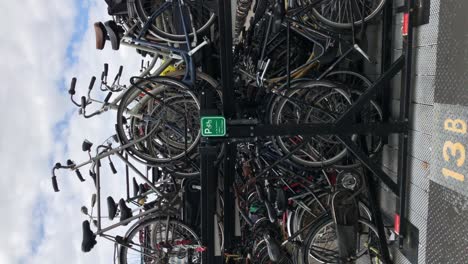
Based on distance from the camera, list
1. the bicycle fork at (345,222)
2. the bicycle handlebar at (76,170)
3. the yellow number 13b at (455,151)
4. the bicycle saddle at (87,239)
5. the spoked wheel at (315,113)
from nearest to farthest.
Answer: the yellow number 13b at (455,151) → the bicycle fork at (345,222) → the spoked wheel at (315,113) → the bicycle saddle at (87,239) → the bicycle handlebar at (76,170)

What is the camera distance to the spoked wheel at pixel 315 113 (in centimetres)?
423

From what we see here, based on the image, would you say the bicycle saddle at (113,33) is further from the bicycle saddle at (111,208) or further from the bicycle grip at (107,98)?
the bicycle saddle at (111,208)

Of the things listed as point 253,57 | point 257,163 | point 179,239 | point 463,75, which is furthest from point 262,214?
point 463,75

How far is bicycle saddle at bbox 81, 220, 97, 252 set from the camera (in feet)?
15.2

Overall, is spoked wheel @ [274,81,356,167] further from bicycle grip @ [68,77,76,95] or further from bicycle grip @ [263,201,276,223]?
bicycle grip @ [68,77,76,95]

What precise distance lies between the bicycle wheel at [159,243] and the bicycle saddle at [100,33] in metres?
2.09

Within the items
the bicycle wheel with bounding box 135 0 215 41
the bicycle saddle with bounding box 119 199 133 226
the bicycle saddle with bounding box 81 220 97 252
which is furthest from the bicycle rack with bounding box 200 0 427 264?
the bicycle saddle with bounding box 81 220 97 252

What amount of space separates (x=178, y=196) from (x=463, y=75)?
3.24 m

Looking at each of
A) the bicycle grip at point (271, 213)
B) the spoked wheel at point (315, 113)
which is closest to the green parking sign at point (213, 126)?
the spoked wheel at point (315, 113)

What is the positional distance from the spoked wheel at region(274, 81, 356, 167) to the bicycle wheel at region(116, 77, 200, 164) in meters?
1.01

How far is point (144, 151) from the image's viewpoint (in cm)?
473

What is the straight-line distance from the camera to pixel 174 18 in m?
4.48

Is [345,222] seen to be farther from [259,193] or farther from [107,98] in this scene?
[107,98]

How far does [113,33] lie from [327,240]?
334cm
